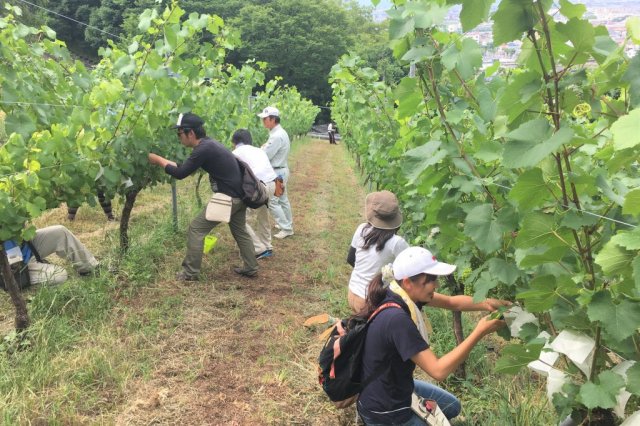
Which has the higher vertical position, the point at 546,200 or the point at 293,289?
the point at 546,200

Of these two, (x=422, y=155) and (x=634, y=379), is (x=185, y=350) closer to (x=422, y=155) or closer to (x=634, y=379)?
(x=422, y=155)

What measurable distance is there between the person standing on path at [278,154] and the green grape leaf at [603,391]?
17.9 feet

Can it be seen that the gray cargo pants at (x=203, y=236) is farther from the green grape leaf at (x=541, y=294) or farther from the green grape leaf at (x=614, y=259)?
the green grape leaf at (x=614, y=259)

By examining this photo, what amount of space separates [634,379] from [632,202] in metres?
0.52

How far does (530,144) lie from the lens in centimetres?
119

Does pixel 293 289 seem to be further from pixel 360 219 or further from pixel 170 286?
pixel 360 219

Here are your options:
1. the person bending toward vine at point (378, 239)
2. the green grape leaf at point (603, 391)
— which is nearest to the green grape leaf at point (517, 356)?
the green grape leaf at point (603, 391)

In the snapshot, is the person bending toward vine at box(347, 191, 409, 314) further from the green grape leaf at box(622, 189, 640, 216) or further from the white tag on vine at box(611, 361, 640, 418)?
the green grape leaf at box(622, 189, 640, 216)

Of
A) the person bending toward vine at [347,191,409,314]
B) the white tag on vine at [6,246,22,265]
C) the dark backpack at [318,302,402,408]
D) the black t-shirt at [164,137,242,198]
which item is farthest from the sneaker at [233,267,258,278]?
the dark backpack at [318,302,402,408]

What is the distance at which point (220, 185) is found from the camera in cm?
502

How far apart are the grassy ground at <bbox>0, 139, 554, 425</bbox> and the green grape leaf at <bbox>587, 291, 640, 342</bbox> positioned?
5.50ft

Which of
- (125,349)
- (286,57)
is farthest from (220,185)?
(286,57)

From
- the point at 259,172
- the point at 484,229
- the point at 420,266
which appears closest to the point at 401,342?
the point at 420,266

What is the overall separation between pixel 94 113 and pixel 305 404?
9.15 ft
